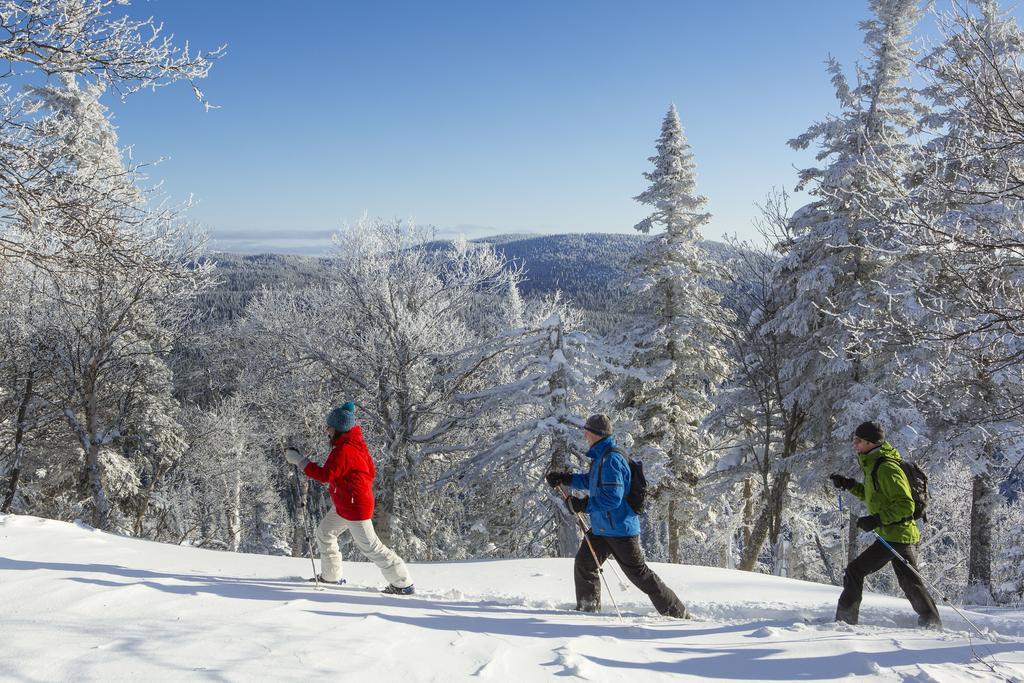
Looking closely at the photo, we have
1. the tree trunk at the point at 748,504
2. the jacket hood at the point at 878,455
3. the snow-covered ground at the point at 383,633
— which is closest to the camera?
the snow-covered ground at the point at 383,633

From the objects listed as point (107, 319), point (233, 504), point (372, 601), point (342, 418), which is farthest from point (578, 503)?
point (233, 504)

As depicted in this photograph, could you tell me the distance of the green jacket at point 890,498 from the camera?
559cm

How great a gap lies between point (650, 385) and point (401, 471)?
7745mm

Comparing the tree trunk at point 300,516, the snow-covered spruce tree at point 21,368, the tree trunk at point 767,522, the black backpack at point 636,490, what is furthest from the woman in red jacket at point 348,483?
the tree trunk at point 767,522

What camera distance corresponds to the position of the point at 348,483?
5844 millimetres

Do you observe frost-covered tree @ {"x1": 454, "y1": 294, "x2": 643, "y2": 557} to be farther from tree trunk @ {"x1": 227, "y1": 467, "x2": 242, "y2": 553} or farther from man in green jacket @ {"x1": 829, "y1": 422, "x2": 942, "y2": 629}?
tree trunk @ {"x1": 227, "y1": 467, "x2": 242, "y2": 553}

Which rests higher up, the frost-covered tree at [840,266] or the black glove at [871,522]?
the frost-covered tree at [840,266]

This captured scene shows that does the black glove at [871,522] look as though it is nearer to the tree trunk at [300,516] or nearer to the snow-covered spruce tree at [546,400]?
the snow-covered spruce tree at [546,400]

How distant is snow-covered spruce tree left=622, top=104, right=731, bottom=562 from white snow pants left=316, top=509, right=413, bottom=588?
12899 millimetres

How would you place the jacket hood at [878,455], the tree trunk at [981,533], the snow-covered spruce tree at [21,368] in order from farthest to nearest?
1. the snow-covered spruce tree at [21,368]
2. the tree trunk at [981,533]
3. the jacket hood at [878,455]

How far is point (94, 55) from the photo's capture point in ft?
17.5

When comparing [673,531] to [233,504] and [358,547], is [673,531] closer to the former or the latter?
[358,547]

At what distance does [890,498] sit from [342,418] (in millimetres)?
5069

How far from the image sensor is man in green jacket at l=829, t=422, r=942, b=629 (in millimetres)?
5605
